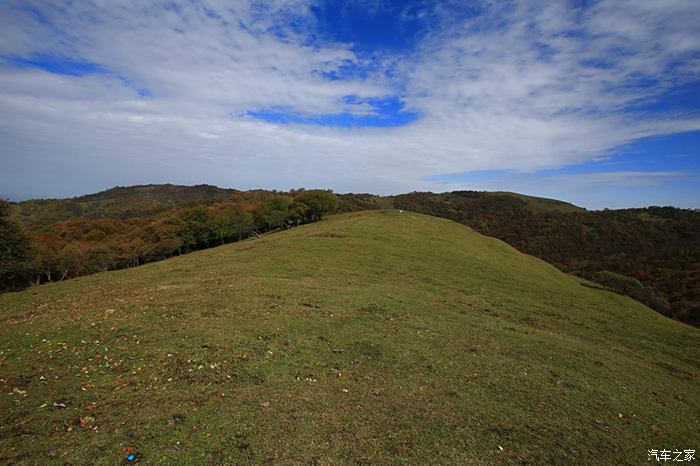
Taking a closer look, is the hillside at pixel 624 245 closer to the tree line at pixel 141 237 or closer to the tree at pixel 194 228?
the tree line at pixel 141 237

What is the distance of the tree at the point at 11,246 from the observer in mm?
36178

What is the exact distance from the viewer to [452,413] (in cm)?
923

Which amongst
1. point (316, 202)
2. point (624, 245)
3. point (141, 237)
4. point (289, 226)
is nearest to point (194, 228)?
point (141, 237)

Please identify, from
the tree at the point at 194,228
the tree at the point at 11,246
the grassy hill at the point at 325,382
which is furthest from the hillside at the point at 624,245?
the tree at the point at 11,246

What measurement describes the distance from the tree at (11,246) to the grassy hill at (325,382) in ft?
92.7

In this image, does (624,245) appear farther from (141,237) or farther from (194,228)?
(141,237)

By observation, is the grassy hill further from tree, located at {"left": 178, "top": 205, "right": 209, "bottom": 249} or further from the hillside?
the hillside

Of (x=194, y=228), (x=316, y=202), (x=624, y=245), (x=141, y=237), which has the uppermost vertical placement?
(x=316, y=202)

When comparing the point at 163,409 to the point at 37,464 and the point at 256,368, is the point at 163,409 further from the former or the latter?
the point at 256,368

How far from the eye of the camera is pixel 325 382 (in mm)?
10336

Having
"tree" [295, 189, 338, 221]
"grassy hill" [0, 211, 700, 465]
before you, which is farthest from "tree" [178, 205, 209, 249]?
"grassy hill" [0, 211, 700, 465]

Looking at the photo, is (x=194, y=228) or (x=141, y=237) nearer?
(x=194, y=228)

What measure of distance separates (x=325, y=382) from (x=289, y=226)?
249 ft

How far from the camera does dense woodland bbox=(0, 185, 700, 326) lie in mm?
54825
